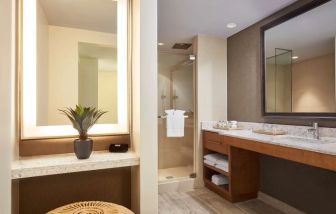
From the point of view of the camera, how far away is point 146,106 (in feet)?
4.42

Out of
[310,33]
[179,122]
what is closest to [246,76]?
[310,33]

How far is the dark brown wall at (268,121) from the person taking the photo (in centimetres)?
183

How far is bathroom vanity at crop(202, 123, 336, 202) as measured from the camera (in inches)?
68.1

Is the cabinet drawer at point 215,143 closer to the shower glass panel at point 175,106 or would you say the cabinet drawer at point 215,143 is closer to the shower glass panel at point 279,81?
the shower glass panel at point 175,106

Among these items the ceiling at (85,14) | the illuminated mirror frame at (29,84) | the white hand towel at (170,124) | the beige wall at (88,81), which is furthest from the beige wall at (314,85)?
the illuminated mirror frame at (29,84)

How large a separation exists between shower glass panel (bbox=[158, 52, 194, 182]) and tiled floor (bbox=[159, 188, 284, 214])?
1.54 ft

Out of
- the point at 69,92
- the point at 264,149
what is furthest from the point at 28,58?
the point at 264,149

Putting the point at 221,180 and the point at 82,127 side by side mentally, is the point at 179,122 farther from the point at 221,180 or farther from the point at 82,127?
the point at 82,127

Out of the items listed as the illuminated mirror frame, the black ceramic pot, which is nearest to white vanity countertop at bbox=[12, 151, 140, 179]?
the black ceramic pot

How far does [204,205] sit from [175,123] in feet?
3.61

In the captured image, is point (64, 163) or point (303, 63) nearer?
point (64, 163)

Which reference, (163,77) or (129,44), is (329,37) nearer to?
(129,44)

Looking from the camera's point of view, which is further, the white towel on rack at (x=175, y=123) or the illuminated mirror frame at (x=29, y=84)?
the white towel on rack at (x=175, y=123)

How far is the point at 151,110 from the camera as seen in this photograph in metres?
1.36
